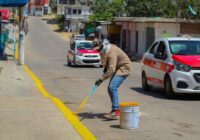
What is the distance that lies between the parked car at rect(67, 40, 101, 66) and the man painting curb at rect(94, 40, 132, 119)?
1998cm

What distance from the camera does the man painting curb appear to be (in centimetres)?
1127

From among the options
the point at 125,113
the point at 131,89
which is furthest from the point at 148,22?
the point at 125,113

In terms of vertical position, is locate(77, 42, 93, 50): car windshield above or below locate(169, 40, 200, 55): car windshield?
below

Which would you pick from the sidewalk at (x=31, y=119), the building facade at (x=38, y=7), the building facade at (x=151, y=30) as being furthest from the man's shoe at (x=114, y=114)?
the building facade at (x=38, y=7)

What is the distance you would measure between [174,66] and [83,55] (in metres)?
17.4

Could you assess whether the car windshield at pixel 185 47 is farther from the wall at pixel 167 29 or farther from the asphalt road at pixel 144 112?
the wall at pixel 167 29

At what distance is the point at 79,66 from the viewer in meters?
33.8

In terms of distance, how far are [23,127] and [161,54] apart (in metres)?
7.56

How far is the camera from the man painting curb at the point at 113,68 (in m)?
11.3

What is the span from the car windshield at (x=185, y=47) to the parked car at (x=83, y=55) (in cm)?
1506

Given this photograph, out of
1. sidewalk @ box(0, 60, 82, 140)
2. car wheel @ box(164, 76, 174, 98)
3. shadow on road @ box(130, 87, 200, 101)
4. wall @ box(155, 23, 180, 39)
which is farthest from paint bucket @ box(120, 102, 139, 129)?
wall @ box(155, 23, 180, 39)

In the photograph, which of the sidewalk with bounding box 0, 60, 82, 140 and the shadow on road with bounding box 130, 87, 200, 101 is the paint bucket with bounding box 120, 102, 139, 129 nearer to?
the sidewalk with bounding box 0, 60, 82, 140

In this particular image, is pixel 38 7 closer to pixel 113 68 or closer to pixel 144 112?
pixel 144 112

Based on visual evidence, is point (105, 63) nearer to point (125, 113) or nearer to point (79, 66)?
point (125, 113)
